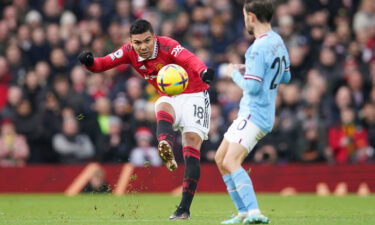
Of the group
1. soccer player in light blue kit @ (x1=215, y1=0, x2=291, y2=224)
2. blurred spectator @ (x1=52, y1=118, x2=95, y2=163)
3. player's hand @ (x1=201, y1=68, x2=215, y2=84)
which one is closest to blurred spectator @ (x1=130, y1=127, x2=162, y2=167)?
blurred spectator @ (x1=52, y1=118, x2=95, y2=163)

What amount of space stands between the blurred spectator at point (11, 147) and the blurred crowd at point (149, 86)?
21mm

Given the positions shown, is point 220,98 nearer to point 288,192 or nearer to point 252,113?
point 288,192

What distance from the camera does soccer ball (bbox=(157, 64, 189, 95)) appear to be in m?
10.9

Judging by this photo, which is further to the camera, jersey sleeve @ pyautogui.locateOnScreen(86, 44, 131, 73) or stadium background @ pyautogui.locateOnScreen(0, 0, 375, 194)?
stadium background @ pyautogui.locateOnScreen(0, 0, 375, 194)

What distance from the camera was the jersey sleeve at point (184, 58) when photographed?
35.4ft

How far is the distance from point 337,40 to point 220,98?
321 centimetres

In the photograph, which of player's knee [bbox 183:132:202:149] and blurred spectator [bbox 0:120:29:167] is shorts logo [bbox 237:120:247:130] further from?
blurred spectator [bbox 0:120:29:167]

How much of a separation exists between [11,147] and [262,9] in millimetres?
10158

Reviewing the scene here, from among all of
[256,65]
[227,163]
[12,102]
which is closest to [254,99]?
[256,65]

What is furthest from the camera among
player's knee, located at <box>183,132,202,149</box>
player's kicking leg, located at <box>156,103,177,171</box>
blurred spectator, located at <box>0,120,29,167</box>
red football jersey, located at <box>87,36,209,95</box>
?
blurred spectator, located at <box>0,120,29,167</box>

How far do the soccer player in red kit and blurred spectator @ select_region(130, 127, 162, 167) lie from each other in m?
6.24

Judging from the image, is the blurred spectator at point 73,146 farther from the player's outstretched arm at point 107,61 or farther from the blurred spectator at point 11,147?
the player's outstretched arm at point 107,61

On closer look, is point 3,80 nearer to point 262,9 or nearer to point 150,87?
point 150,87

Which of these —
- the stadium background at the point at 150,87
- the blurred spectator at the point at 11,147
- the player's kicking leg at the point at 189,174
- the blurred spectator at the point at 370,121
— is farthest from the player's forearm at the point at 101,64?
the blurred spectator at the point at 370,121
